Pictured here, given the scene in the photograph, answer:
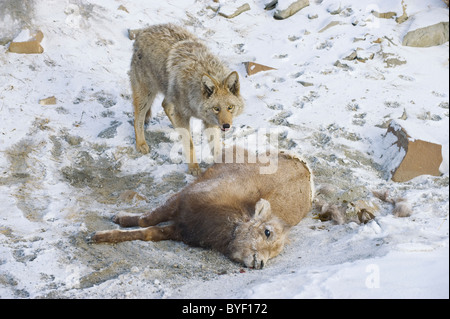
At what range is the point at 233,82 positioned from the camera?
225 inches

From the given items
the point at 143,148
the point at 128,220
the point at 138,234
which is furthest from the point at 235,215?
the point at 143,148

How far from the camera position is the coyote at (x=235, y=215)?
3.70 m

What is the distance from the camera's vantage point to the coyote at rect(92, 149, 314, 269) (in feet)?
12.1

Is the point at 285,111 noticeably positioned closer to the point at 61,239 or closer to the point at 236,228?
the point at 236,228

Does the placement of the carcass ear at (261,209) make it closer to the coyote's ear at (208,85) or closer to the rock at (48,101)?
the coyote's ear at (208,85)

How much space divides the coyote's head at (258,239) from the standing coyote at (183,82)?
208 cm

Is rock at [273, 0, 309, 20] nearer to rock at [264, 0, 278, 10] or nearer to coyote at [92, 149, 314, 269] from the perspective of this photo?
rock at [264, 0, 278, 10]

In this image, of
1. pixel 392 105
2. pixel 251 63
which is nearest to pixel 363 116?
pixel 392 105

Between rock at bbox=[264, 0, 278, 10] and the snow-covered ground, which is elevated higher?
rock at bbox=[264, 0, 278, 10]

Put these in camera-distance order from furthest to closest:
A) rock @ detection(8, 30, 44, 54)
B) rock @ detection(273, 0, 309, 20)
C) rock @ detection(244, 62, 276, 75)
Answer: rock @ detection(273, 0, 309, 20) < rock @ detection(244, 62, 276, 75) < rock @ detection(8, 30, 44, 54)

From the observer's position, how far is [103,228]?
420 cm

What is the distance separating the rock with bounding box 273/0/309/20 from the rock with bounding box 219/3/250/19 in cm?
81

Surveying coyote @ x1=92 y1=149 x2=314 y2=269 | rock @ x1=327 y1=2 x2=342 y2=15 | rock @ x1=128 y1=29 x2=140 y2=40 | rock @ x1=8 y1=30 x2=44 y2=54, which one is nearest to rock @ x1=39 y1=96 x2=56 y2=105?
rock @ x1=8 y1=30 x2=44 y2=54

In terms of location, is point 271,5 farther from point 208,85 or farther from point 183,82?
point 208,85
